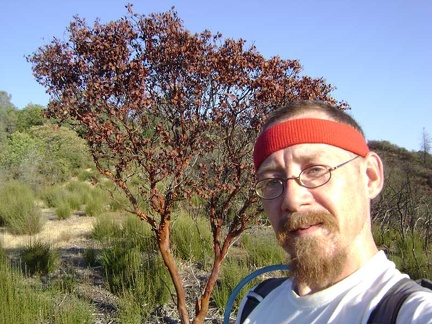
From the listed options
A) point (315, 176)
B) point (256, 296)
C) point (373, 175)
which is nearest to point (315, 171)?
point (315, 176)

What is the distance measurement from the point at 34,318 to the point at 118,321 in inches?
33.1

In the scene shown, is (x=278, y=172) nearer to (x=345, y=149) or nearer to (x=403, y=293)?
(x=345, y=149)

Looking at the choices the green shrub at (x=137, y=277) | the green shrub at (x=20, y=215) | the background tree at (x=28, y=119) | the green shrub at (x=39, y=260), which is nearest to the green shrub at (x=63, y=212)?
the green shrub at (x=20, y=215)

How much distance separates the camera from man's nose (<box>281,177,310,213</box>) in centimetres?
140

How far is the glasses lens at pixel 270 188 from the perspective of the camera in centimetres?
149

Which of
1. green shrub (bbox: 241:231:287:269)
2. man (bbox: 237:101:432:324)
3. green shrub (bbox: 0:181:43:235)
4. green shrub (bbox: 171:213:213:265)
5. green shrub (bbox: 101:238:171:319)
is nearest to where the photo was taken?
man (bbox: 237:101:432:324)

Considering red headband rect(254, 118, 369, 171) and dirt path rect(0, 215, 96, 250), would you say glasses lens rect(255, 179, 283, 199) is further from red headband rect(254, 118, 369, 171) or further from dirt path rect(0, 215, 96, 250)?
dirt path rect(0, 215, 96, 250)

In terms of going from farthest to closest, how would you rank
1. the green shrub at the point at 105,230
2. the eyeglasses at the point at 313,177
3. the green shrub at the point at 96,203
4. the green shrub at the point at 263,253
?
the green shrub at the point at 96,203
the green shrub at the point at 105,230
the green shrub at the point at 263,253
the eyeglasses at the point at 313,177

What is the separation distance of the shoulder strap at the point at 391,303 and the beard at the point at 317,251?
0.26 metres

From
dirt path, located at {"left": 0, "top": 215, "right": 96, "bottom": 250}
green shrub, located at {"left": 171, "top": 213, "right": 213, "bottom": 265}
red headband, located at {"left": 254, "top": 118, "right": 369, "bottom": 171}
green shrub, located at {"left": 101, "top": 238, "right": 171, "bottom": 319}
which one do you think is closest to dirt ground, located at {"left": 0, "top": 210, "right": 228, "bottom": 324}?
dirt path, located at {"left": 0, "top": 215, "right": 96, "bottom": 250}

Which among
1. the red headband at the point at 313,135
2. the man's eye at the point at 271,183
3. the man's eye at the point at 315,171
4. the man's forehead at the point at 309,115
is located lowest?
the man's eye at the point at 271,183

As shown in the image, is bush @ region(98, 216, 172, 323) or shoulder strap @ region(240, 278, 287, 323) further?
bush @ region(98, 216, 172, 323)

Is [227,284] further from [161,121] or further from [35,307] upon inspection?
[161,121]

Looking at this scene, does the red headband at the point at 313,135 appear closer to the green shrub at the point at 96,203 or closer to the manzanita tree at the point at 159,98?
the manzanita tree at the point at 159,98
